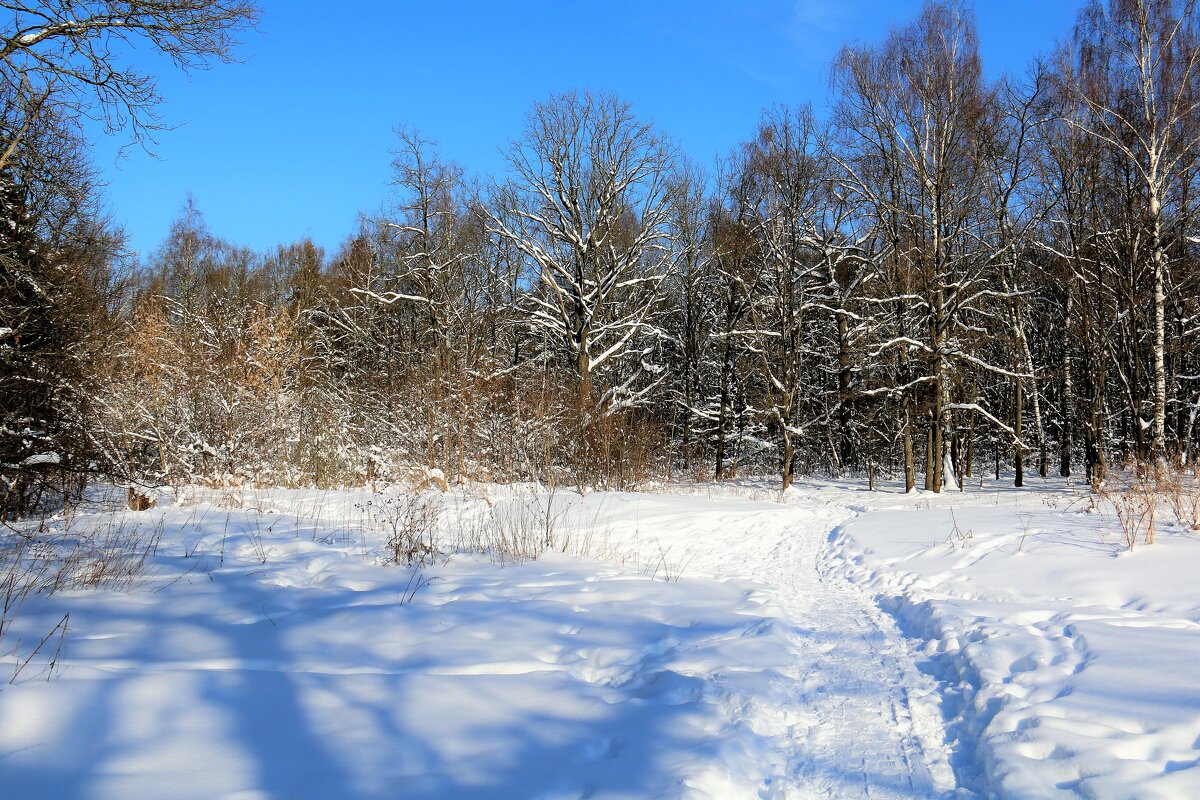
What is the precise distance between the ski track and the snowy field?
0.02m

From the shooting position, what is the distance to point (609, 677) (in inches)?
161

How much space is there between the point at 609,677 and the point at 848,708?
1.38 metres

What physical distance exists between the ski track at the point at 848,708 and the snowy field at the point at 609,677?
19 millimetres

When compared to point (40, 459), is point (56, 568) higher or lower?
lower

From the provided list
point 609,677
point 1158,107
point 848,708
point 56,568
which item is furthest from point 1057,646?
point 1158,107

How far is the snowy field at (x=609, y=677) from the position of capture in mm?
2742

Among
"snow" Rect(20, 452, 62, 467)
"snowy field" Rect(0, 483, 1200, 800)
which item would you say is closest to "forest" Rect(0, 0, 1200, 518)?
"snow" Rect(20, 452, 62, 467)

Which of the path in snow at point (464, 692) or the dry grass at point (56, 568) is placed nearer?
the path in snow at point (464, 692)

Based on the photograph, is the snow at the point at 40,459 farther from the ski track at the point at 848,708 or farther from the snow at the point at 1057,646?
the snow at the point at 1057,646

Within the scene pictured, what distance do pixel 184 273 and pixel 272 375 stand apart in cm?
2328

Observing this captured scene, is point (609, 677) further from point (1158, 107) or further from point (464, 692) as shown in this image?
point (1158, 107)

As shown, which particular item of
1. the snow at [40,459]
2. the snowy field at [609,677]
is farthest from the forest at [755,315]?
the snowy field at [609,677]

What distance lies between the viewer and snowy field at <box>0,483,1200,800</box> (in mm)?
2742

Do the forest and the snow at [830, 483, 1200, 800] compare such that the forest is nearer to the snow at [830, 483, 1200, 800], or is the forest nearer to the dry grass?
the dry grass
